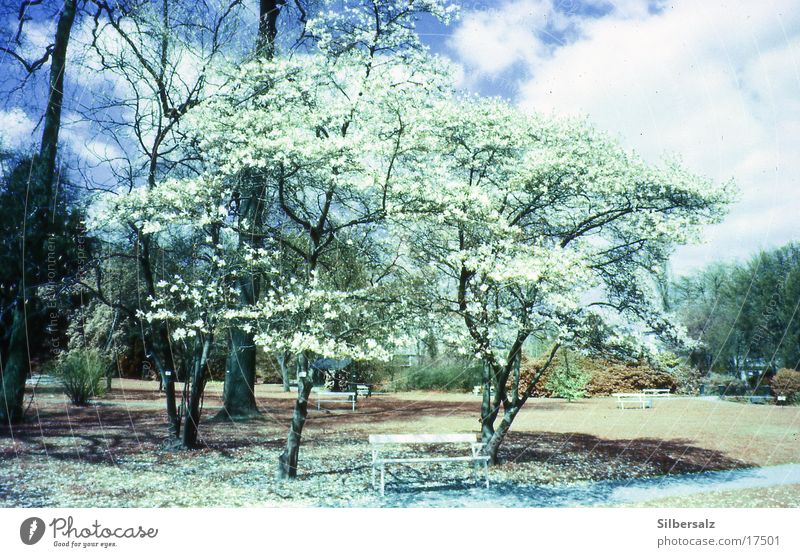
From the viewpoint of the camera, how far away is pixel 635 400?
15461 mm

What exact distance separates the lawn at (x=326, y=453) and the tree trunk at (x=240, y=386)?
0.41 m

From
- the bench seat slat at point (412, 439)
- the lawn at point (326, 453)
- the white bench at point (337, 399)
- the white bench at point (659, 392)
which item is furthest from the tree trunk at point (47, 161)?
the white bench at point (659, 392)

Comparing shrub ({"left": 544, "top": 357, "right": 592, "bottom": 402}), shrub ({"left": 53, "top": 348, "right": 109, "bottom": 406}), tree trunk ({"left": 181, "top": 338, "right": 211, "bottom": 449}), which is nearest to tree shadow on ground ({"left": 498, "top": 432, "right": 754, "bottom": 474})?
tree trunk ({"left": 181, "top": 338, "right": 211, "bottom": 449})

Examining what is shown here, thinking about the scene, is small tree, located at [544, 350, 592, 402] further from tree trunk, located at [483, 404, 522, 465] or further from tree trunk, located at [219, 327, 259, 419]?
tree trunk, located at [483, 404, 522, 465]

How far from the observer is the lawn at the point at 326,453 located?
17.3 ft

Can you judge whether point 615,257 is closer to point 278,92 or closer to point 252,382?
point 278,92

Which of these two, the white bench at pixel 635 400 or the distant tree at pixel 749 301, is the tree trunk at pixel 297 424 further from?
the white bench at pixel 635 400

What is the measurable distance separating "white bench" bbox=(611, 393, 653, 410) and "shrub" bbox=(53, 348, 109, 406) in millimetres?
13533

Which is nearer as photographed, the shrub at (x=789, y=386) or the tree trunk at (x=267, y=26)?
the tree trunk at (x=267, y=26)

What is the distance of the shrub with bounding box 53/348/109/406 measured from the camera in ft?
32.1

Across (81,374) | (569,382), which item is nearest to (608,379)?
(569,382)

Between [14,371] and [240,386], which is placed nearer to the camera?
[14,371]

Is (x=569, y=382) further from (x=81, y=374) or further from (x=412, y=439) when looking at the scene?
(x=81, y=374)

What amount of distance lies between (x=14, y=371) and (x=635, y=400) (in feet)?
50.0
